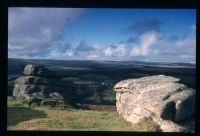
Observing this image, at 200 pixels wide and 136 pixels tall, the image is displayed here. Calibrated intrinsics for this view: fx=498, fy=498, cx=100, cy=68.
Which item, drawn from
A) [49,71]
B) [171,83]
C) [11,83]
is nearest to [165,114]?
[171,83]

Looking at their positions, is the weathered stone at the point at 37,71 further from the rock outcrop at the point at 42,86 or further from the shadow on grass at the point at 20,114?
the shadow on grass at the point at 20,114

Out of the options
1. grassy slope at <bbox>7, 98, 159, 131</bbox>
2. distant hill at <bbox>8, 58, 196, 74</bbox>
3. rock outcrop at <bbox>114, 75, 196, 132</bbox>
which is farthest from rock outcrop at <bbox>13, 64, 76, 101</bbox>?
rock outcrop at <bbox>114, 75, 196, 132</bbox>

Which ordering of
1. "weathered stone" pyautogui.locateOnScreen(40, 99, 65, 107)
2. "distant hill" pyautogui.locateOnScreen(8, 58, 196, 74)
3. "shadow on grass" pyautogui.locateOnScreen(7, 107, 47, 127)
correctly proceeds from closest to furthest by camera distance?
"shadow on grass" pyautogui.locateOnScreen(7, 107, 47, 127), "distant hill" pyautogui.locateOnScreen(8, 58, 196, 74), "weathered stone" pyautogui.locateOnScreen(40, 99, 65, 107)

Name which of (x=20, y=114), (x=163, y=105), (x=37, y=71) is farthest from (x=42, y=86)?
(x=163, y=105)

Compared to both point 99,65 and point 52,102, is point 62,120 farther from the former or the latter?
point 99,65

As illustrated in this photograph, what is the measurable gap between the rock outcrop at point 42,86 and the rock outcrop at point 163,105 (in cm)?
108

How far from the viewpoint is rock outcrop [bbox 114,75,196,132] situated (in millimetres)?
9664

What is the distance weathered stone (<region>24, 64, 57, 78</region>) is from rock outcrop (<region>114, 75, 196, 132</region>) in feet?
4.65

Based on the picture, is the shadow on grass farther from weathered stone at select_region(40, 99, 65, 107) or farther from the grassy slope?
weathered stone at select_region(40, 99, 65, 107)

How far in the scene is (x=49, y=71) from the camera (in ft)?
32.2
